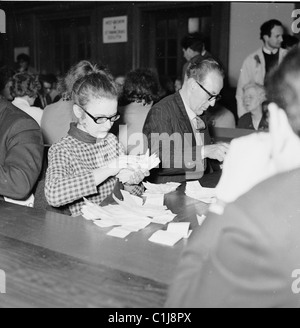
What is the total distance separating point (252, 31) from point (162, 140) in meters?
4.23

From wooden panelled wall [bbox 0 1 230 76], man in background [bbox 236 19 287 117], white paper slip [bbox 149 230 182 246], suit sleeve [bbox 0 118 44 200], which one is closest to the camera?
white paper slip [bbox 149 230 182 246]

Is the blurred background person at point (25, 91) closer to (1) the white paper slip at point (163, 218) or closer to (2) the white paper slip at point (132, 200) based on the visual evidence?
(2) the white paper slip at point (132, 200)

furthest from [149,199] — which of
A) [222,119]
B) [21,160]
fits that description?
[222,119]

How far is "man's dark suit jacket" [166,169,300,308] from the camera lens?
71cm

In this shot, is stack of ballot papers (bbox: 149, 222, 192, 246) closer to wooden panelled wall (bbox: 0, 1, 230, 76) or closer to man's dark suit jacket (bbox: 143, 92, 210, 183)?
man's dark suit jacket (bbox: 143, 92, 210, 183)

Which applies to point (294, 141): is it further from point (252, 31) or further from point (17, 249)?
point (252, 31)

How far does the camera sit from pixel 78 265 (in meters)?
1.21

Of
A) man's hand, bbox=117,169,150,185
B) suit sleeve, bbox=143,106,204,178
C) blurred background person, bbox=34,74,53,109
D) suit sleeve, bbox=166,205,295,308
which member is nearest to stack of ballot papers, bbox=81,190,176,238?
man's hand, bbox=117,169,150,185

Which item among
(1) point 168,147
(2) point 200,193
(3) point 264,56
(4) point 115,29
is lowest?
(2) point 200,193

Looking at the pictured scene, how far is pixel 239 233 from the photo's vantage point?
710mm

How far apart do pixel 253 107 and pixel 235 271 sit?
378 centimetres

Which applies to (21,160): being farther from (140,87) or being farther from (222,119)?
(222,119)

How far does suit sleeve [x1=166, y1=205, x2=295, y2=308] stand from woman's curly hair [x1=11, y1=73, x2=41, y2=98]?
11.6 ft
